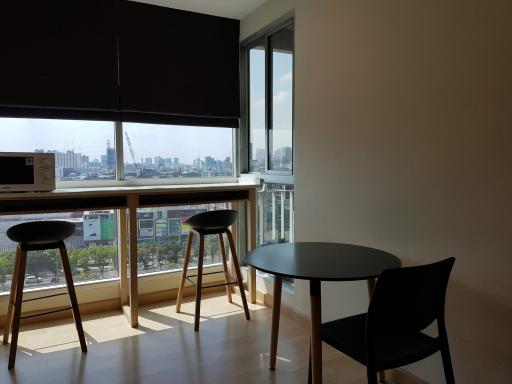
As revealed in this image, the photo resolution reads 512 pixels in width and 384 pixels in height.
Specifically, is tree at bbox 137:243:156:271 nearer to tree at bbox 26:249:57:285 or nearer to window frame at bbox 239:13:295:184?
tree at bbox 26:249:57:285

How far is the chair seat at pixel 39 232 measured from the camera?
7.86ft

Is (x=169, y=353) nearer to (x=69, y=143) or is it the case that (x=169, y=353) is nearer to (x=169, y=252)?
(x=169, y=252)

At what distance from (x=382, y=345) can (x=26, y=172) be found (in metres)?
2.35

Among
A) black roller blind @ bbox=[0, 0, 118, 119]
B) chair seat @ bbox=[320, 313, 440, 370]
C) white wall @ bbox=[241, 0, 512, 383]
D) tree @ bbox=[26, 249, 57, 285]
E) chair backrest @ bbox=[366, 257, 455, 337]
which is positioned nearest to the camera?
chair backrest @ bbox=[366, 257, 455, 337]

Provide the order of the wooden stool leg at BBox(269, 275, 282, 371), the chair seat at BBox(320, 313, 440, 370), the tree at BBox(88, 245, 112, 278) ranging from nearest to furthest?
the chair seat at BBox(320, 313, 440, 370) < the wooden stool leg at BBox(269, 275, 282, 371) < the tree at BBox(88, 245, 112, 278)

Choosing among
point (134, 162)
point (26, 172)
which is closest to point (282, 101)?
point (134, 162)

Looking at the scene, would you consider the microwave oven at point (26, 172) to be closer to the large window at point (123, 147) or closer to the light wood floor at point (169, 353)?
the large window at point (123, 147)

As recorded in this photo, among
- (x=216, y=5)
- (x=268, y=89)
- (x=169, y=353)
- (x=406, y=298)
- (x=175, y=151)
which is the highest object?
(x=216, y=5)

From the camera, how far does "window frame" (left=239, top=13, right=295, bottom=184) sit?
3133 mm

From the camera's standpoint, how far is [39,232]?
243 cm

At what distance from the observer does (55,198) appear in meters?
2.66

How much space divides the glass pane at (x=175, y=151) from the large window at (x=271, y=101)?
28cm

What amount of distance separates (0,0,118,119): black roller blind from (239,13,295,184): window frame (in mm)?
1133

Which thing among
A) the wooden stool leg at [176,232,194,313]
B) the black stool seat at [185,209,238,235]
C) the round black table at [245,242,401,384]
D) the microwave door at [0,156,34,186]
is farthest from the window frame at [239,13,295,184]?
the microwave door at [0,156,34,186]
